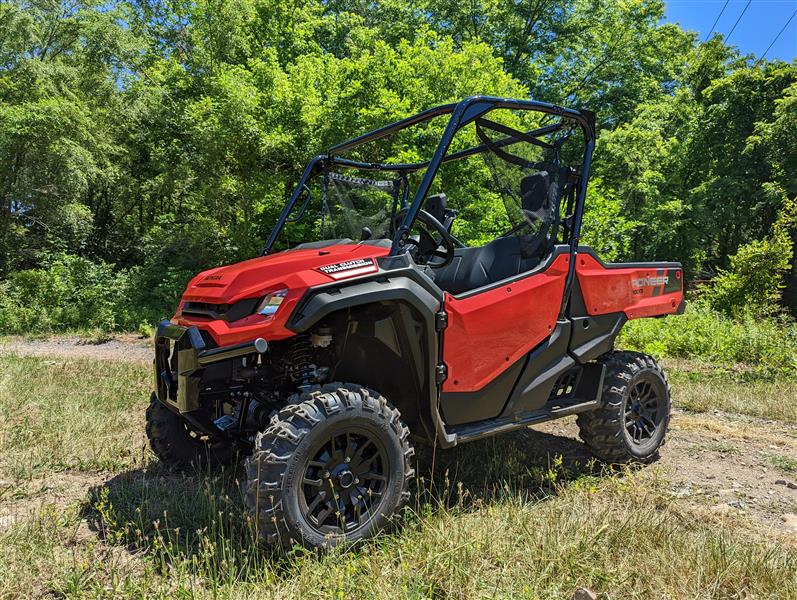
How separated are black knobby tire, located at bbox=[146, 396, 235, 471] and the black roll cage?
1.32 m

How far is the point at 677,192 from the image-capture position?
24156 millimetres

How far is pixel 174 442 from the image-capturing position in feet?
13.0

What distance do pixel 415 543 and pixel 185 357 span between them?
143 centimetres

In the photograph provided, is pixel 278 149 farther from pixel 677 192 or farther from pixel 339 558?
pixel 677 192

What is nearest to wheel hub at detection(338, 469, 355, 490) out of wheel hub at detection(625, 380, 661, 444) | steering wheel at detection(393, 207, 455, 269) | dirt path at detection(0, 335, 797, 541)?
steering wheel at detection(393, 207, 455, 269)

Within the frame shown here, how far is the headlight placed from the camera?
295cm

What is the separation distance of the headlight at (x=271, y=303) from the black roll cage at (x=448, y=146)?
0.64m

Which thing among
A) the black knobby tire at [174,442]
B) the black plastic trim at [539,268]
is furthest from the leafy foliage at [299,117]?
the black knobby tire at [174,442]

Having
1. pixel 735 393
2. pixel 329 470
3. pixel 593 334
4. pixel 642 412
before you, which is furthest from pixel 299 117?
pixel 329 470

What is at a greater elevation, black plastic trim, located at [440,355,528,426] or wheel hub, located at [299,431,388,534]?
black plastic trim, located at [440,355,528,426]

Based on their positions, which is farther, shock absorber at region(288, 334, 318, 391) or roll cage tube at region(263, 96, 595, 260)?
roll cage tube at region(263, 96, 595, 260)

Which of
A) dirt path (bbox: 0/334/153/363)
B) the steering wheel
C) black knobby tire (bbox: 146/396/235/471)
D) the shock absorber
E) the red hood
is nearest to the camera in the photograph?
the red hood

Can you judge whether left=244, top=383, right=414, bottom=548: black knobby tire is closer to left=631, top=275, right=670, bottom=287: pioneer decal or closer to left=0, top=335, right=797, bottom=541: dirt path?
left=0, top=335, right=797, bottom=541: dirt path

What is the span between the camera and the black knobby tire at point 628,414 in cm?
432
